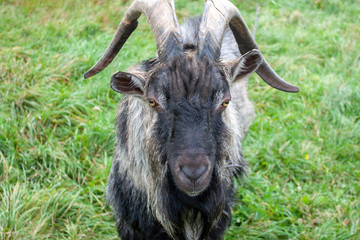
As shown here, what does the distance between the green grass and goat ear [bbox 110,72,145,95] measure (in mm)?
1868

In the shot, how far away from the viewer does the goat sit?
2.85 m

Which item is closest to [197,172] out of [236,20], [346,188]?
[236,20]

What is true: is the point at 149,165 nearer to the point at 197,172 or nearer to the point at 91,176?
the point at 197,172

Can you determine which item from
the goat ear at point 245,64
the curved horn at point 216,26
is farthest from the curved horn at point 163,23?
the goat ear at point 245,64

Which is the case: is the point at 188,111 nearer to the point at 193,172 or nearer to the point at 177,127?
the point at 177,127

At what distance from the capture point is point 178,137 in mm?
2832

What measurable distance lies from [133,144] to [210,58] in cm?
106

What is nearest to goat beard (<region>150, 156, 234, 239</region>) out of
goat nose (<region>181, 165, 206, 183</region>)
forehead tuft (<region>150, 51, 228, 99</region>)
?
goat nose (<region>181, 165, 206, 183</region>)

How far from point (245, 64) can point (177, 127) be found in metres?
0.98

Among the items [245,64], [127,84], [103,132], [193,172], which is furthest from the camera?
[103,132]

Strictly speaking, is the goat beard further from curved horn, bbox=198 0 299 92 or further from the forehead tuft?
curved horn, bbox=198 0 299 92

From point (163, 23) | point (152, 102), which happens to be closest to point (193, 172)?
point (152, 102)

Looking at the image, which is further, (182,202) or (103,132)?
(103,132)

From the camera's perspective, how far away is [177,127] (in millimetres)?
2854
